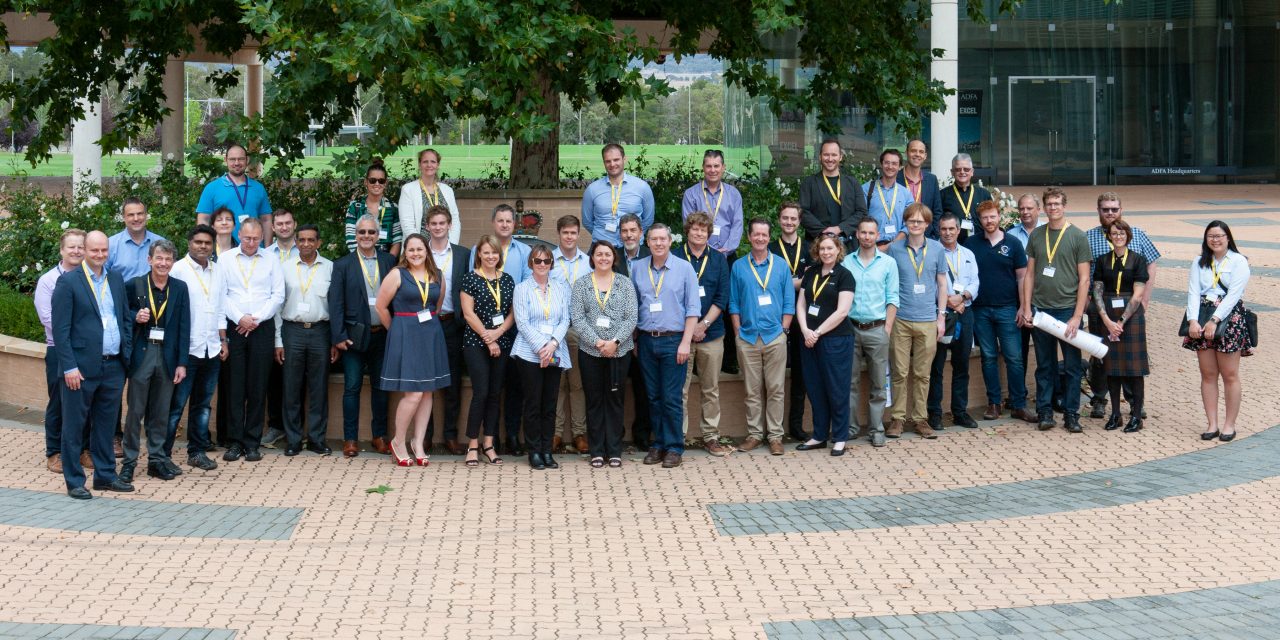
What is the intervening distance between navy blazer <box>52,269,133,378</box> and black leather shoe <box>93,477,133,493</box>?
0.74m

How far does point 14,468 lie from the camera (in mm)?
10523

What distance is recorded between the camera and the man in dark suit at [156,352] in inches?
397

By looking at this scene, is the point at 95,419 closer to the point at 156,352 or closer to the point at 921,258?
the point at 156,352

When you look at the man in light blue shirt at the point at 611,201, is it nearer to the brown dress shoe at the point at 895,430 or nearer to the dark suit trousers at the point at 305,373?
the dark suit trousers at the point at 305,373

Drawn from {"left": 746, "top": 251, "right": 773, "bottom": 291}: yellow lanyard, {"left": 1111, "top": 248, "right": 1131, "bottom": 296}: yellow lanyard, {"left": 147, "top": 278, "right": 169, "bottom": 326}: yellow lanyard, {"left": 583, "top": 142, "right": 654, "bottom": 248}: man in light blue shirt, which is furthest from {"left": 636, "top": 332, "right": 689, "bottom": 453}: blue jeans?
{"left": 1111, "top": 248, "right": 1131, "bottom": 296}: yellow lanyard

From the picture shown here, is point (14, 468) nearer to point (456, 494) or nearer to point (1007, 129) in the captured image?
point (456, 494)

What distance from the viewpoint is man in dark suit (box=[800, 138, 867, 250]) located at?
12.2 m

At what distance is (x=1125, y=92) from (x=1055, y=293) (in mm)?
33707

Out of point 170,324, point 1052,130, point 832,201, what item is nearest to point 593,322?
point 832,201

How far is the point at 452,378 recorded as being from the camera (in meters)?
11.0

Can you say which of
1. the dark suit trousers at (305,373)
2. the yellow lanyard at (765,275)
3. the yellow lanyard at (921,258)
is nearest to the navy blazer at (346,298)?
the dark suit trousers at (305,373)

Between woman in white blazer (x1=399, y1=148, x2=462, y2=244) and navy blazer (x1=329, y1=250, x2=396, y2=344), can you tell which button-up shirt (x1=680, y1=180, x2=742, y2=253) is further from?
navy blazer (x1=329, y1=250, x2=396, y2=344)

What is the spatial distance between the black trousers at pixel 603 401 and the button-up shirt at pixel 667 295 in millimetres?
335

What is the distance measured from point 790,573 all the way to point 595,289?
331cm
